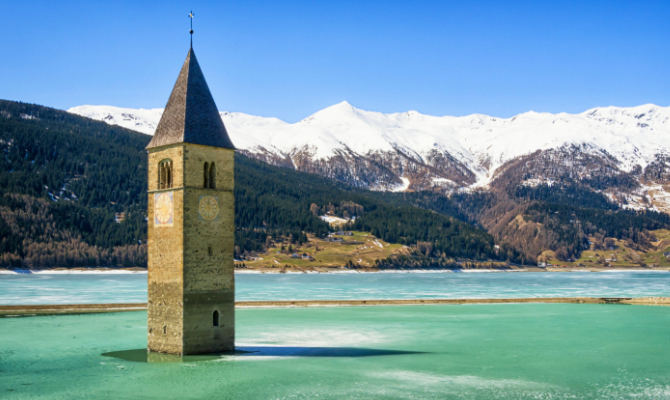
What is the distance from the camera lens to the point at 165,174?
43.0 meters

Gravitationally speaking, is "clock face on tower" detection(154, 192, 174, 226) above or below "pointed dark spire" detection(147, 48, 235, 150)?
below

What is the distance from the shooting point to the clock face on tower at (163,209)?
137ft

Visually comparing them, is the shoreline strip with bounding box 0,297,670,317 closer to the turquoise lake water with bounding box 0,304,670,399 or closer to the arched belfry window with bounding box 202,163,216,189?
the turquoise lake water with bounding box 0,304,670,399

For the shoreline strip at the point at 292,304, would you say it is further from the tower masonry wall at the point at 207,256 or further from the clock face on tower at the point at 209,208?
the clock face on tower at the point at 209,208

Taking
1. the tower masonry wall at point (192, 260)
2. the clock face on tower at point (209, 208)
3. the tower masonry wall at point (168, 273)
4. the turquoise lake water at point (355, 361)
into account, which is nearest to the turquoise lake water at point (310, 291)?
the turquoise lake water at point (355, 361)

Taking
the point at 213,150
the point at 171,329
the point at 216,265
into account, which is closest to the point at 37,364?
the point at 171,329

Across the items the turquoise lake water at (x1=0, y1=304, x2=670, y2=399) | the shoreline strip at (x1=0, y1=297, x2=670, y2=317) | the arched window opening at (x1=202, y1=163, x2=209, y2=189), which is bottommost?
the turquoise lake water at (x1=0, y1=304, x2=670, y2=399)

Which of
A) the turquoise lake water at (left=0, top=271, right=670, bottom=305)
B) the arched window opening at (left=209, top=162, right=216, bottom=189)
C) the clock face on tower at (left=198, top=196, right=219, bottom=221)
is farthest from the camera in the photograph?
the turquoise lake water at (left=0, top=271, right=670, bottom=305)

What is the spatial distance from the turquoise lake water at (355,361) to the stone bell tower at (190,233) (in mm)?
1752

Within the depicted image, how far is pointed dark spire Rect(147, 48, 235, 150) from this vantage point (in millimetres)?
42250

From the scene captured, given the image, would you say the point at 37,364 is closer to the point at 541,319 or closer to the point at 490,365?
the point at 490,365

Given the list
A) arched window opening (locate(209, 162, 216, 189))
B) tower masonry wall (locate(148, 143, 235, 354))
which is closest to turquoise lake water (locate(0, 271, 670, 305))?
tower masonry wall (locate(148, 143, 235, 354))

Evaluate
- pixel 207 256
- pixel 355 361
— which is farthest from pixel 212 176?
pixel 355 361

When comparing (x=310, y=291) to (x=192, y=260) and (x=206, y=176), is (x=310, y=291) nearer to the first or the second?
(x=206, y=176)
